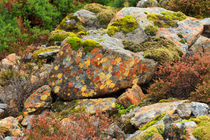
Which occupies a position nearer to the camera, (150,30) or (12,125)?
(12,125)

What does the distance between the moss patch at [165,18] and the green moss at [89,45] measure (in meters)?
3.46

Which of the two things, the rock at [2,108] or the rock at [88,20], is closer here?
the rock at [2,108]

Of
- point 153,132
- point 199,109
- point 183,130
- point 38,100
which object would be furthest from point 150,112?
point 38,100

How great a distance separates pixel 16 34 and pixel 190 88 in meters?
8.55

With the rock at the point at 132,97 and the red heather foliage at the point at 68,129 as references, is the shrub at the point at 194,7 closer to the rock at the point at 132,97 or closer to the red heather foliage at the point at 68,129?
the rock at the point at 132,97

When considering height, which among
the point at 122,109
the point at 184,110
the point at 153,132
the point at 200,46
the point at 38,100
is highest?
the point at 153,132

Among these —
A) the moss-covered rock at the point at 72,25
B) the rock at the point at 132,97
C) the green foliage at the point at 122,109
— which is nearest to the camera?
the green foliage at the point at 122,109

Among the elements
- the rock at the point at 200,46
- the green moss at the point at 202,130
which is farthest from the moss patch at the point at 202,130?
the rock at the point at 200,46

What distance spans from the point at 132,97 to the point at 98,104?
97 cm

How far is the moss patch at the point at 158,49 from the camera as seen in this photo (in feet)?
21.2

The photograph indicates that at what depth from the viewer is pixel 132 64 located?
239 inches

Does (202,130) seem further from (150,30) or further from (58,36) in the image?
(58,36)

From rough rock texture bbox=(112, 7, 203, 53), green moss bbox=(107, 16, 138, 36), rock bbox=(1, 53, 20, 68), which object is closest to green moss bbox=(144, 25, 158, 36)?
rough rock texture bbox=(112, 7, 203, 53)

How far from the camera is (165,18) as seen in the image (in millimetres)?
8852
